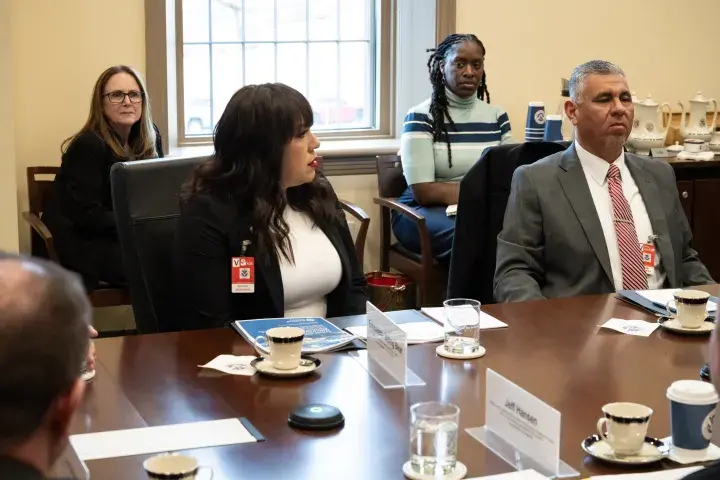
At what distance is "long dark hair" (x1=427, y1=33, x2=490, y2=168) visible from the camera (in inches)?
195

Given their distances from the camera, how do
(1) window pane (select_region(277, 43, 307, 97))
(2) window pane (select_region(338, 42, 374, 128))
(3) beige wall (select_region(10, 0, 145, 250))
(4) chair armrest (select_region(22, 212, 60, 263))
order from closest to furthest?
1. (4) chair armrest (select_region(22, 212, 60, 263))
2. (3) beige wall (select_region(10, 0, 145, 250))
3. (1) window pane (select_region(277, 43, 307, 97))
4. (2) window pane (select_region(338, 42, 374, 128))

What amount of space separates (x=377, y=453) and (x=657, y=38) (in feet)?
15.5

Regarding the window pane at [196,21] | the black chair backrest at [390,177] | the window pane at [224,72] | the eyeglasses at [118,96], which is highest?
the window pane at [196,21]

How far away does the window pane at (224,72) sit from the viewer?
545cm

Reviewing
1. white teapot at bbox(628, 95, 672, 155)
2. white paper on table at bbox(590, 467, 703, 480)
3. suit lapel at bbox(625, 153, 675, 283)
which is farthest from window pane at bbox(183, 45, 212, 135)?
white paper on table at bbox(590, 467, 703, 480)

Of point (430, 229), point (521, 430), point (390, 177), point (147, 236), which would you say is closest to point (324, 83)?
point (390, 177)

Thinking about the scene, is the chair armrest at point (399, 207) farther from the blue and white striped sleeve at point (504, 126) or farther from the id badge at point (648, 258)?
the id badge at point (648, 258)

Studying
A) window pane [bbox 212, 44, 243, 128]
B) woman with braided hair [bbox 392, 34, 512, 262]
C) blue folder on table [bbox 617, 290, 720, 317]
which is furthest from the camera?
window pane [bbox 212, 44, 243, 128]

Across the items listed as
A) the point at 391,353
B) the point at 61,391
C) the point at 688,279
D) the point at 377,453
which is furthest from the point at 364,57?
the point at 61,391

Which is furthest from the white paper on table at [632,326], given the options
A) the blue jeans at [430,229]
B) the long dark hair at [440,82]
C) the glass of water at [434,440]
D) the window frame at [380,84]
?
the window frame at [380,84]

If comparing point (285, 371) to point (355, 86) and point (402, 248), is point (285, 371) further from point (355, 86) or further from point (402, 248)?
point (355, 86)

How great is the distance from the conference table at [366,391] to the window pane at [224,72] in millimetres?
3218

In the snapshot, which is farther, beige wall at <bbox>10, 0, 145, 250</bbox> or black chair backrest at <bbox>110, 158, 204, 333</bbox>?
beige wall at <bbox>10, 0, 145, 250</bbox>

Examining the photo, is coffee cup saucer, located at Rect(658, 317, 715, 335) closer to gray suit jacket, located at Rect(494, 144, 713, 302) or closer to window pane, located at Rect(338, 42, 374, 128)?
gray suit jacket, located at Rect(494, 144, 713, 302)
